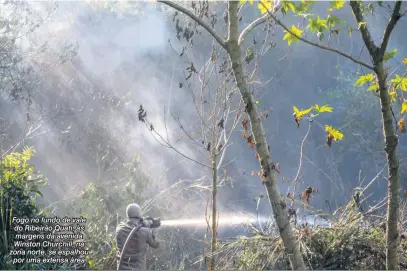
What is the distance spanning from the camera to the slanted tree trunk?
283cm

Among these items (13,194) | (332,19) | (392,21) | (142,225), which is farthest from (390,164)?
(13,194)

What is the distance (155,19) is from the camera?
957 inches

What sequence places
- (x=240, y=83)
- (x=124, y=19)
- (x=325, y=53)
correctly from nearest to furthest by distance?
(x=240, y=83), (x=124, y=19), (x=325, y=53)

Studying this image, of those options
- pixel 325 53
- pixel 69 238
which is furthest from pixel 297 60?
pixel 69 238

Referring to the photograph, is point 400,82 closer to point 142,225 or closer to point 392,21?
point 392,21

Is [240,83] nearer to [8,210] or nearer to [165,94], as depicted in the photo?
[8,210]

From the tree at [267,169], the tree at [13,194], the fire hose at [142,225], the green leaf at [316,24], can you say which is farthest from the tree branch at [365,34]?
the tree at [13,194]

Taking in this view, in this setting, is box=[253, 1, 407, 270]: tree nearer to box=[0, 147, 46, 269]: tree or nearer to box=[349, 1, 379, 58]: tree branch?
box=[349, 1, 379, 58]: tree branch

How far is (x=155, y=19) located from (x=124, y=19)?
1.48 metres

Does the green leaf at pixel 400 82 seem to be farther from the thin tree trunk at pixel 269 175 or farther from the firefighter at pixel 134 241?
the firefighter at pixel 134 241

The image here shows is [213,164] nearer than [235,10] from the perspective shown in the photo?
No

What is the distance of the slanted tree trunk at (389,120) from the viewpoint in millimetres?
2828

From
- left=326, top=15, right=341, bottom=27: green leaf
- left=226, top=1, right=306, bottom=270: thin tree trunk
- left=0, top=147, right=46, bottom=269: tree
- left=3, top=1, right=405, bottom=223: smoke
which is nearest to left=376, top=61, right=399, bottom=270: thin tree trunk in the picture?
A: left=326, top=15, right=341, bottom=27: green leaf

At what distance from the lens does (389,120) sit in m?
2.90
